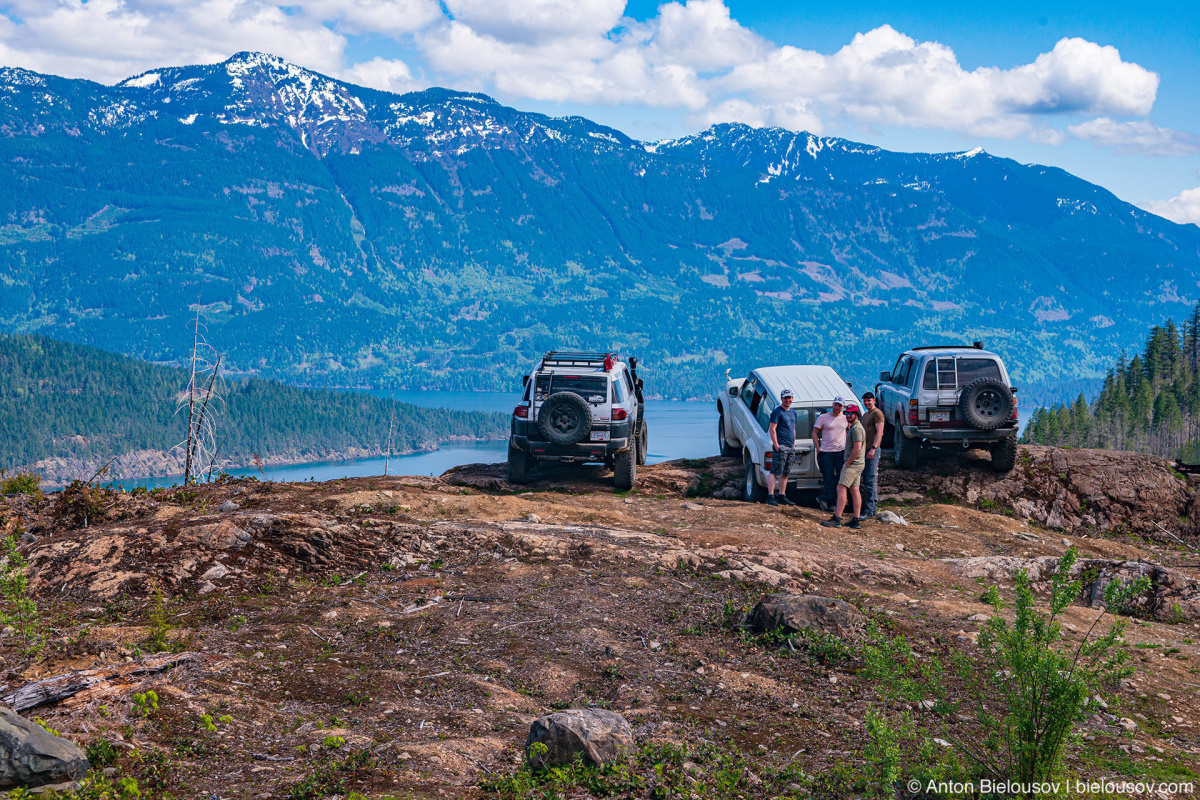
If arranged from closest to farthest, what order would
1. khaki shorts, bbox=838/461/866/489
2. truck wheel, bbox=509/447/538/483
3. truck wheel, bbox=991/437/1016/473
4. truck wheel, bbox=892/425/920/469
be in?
1. khaki shorts, bbox=838/461/866/489
2. truck wheel, bbox=991/437/1016/473
3. truck wheel, bbox=509/447/538/483
4. truck wheel, bbox=892/425/920/469

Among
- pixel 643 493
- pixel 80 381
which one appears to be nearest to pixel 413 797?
pixel 643 493

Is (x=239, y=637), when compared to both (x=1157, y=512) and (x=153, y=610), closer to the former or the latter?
(x=153, y=610)

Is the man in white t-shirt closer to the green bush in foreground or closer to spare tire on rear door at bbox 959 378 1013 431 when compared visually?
spare tire on rear door at bbox 959 378 1013 431

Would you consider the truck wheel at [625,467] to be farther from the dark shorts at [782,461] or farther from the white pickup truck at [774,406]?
the dark shorts at [782,461]

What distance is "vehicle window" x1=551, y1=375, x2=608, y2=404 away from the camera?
15938mm

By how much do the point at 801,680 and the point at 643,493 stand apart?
893cm

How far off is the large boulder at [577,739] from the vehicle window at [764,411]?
9.88 metres

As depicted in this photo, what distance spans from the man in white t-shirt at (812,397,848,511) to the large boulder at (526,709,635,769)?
8803mm

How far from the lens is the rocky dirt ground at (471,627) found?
550cm

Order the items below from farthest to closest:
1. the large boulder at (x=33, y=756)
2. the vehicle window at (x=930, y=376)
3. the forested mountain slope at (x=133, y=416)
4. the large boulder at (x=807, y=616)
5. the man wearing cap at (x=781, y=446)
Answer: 1. the forested mountain slope at (x=133, y=416)
2. the vehicle window at (x=930, y=376)
3. the man wearing cap at (x=781, y=446)
4. the large boulder at (x=807, y=616)
5. the large boulder at (x=33, y=756)

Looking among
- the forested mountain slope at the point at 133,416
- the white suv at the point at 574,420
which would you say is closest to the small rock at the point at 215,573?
the white suv at the point at 574,420

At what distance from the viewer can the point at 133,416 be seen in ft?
570

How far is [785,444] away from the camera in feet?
46.6

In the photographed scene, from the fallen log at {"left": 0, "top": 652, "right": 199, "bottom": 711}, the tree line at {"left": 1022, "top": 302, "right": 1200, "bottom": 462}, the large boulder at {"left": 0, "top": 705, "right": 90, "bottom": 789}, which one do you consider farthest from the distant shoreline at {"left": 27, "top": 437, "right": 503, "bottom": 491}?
the large boulder at {"left": 0, "top": 705, "right": 90, "bottom": 789}
